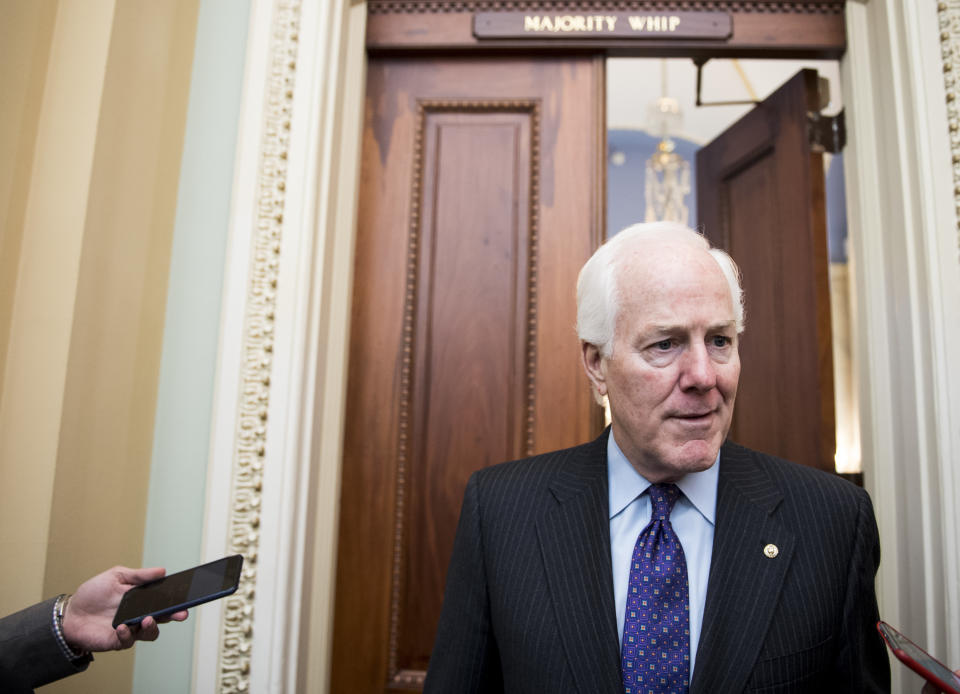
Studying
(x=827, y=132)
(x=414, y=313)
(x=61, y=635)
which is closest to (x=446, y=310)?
(x=414, y=313)

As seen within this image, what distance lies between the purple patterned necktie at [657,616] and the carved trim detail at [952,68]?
4.51ft

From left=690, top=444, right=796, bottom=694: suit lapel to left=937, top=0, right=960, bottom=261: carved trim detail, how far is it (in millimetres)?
1180

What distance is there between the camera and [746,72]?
206 inches

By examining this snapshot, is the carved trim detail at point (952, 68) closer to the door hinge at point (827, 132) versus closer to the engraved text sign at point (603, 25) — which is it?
the door hinge at point (827, 132)

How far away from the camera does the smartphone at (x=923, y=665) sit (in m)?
0.85

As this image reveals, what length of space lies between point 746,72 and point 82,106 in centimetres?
506

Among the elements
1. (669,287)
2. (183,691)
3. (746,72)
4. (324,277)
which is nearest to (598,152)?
(324,277)

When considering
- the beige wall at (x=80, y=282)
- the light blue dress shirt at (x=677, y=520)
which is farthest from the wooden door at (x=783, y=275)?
the beige wall at (x=80, y=282)

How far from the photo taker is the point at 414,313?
7.21 ft

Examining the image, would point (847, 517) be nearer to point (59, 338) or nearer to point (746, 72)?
point (59, 338)

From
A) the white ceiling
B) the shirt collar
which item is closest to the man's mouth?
the shirt collar

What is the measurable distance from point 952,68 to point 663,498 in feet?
5.34

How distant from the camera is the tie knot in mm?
1213

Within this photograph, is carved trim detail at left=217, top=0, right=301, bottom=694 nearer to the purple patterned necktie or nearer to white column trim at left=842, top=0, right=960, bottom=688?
the purple patterned necktie
